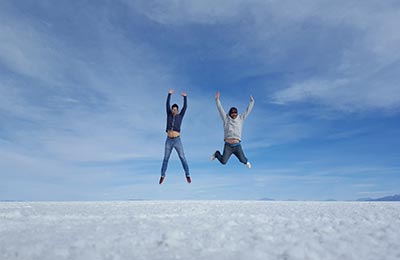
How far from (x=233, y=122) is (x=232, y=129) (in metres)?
0.26

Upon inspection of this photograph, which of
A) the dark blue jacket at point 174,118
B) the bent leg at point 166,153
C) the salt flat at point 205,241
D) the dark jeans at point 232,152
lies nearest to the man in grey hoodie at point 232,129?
the dark jeans at point 232,152

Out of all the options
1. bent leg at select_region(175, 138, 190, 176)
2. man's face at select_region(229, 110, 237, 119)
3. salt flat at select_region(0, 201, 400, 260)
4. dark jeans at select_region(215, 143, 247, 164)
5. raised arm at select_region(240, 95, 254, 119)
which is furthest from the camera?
bent leg at select_region(175, 138, 190, 176)

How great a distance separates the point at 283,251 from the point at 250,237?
0.54 m

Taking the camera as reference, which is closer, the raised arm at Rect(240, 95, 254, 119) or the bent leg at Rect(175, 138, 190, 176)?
the raised arm at Rect(240, 95, 254, 119)

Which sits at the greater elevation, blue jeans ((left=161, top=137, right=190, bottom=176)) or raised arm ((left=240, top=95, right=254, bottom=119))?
raised arm ((left=240, top=95, right=254, bottom=119))

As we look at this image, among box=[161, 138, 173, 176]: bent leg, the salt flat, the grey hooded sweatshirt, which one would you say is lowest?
the salt flat

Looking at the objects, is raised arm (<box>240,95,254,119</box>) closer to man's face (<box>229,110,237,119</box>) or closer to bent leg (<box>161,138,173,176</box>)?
man's face (<box>229,110,237,119</box>)

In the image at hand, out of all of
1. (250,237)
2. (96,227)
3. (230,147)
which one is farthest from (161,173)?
(250,237)

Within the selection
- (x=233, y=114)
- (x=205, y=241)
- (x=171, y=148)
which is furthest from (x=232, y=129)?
(x=205, y=241)

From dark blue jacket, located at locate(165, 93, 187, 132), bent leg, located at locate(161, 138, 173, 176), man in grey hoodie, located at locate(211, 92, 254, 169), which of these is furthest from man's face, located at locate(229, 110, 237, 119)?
bent leg, located at locate(161, 138, 173, 176)

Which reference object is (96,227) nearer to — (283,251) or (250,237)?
(250,237)

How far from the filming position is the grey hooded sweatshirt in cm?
1144

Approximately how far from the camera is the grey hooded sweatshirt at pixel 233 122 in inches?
450

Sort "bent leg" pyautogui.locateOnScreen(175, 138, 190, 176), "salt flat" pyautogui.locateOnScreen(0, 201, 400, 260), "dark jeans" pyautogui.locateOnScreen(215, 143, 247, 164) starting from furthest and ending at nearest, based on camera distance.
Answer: "bent leg" pyautogui.locateOnScreen(175, 138, 190, 176)
"dark jeans" pyautogui.locateOnScreen(215, 143, 247, 164)
"salt flat" pyautogui.locateOnScreen(0, 201, 400, 260)
